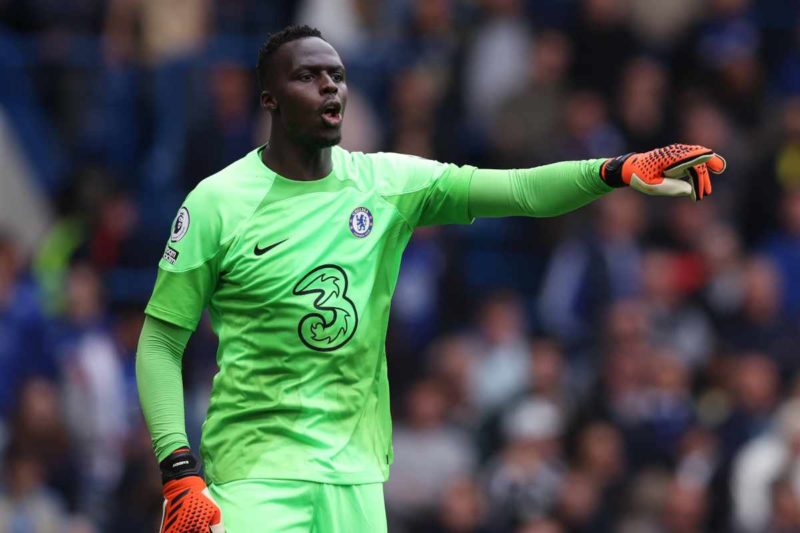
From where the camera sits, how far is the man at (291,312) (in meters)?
5.77

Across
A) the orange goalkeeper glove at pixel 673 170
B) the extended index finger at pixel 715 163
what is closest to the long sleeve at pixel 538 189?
the orange goalkeeper glove at pixel 673 170

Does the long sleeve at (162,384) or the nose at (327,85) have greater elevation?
the nose at (327,85)

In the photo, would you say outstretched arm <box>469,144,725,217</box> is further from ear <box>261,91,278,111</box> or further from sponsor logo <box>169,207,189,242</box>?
sponsor logo <box>169,207,189,242</box>

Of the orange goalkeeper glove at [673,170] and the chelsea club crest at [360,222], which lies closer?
the orange goalkeeper glove at [673,170]

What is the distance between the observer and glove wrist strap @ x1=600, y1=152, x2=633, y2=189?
5652mm

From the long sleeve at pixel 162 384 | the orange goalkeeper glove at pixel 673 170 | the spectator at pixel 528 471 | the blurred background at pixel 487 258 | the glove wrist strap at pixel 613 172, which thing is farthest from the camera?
Answer: the blurred background at pixel 487 258

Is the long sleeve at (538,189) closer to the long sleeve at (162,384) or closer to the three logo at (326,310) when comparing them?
the three logo at (326,310)

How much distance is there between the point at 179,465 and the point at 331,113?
4.10 ft

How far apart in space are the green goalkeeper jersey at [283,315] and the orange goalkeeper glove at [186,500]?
7.3 inches

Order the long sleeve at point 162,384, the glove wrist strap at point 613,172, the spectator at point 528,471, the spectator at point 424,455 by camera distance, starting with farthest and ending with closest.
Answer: the spectator at point 424,455 → the spectator at point 528,471 → the long sleeve at point 162,384 → the glove wrist strap at point 613,172

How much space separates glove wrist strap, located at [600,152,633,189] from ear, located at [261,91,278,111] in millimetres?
1119

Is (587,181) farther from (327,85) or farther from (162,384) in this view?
(162,384)

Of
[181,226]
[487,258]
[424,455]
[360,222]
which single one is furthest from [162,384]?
[487,258]

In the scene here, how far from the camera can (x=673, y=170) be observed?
556 cm
